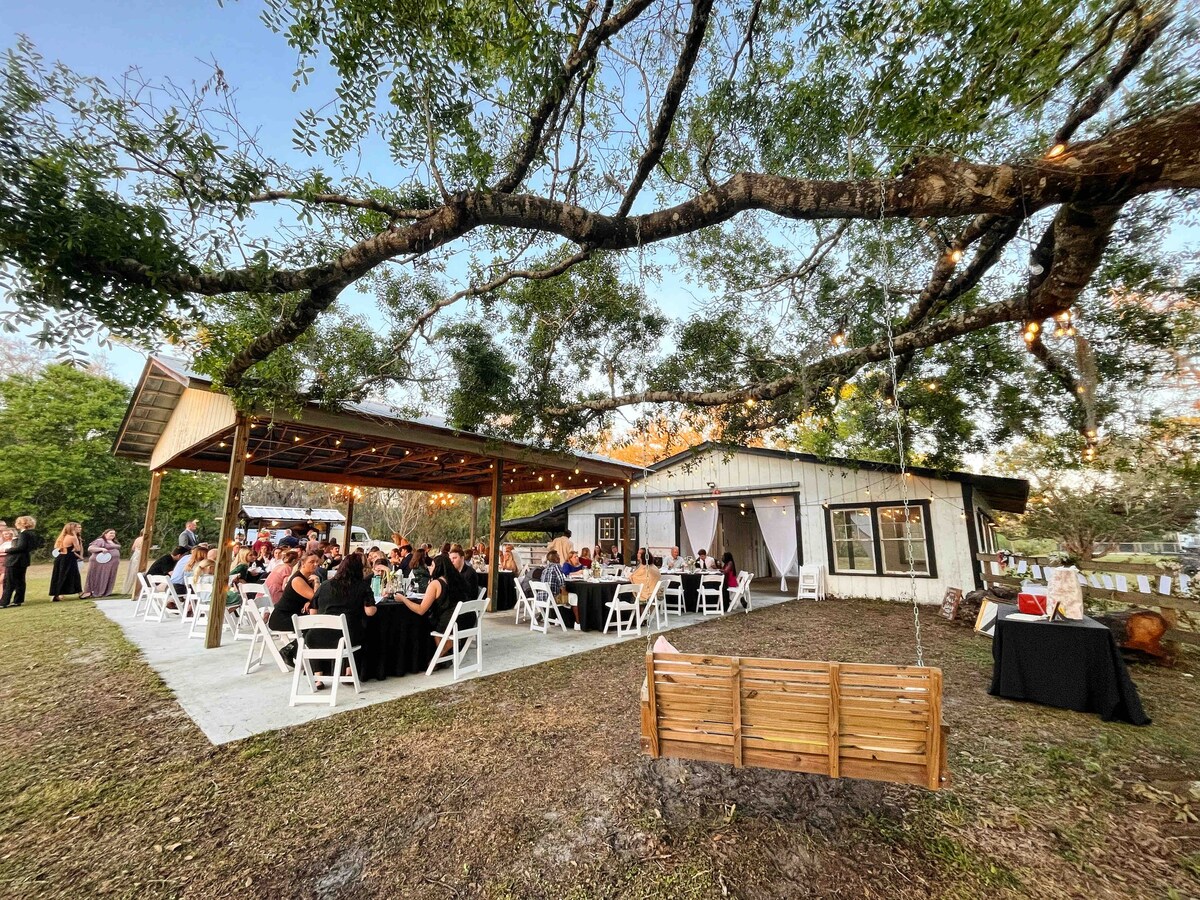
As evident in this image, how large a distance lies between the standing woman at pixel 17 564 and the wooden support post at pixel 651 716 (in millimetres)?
12676

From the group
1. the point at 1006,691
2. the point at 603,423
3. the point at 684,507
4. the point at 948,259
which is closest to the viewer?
the point at 1006,691

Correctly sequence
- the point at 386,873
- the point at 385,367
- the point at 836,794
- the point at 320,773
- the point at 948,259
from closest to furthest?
the point at 386,873 → the point at 836,794 → the point at 320,773 → the point at 948,259 → the point at 385,367

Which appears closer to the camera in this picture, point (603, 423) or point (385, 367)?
point (385, 367)

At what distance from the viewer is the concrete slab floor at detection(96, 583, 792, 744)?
3.76 m

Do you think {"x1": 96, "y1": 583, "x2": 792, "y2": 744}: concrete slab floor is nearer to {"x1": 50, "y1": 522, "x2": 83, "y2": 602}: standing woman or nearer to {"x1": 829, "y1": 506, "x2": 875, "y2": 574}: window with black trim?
{"x1": 50, "y1": 522, "x2": 83, "y2": 602}: standing woman

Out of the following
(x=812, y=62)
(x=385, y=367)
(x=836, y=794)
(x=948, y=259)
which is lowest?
(x=836, y=794)

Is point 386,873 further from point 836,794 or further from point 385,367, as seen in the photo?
point 385,367

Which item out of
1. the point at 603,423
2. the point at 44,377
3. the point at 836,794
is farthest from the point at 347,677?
the point at 44,377

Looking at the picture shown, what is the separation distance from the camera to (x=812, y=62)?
4.33 m

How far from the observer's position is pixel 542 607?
7.47 m

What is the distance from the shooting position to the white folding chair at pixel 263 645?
→ 4461mm

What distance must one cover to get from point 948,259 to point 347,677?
25.2 feet

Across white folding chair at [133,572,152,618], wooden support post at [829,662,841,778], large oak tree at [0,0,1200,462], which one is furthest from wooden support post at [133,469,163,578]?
wooden support post at [829,662,841,778]

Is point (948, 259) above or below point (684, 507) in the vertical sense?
above
